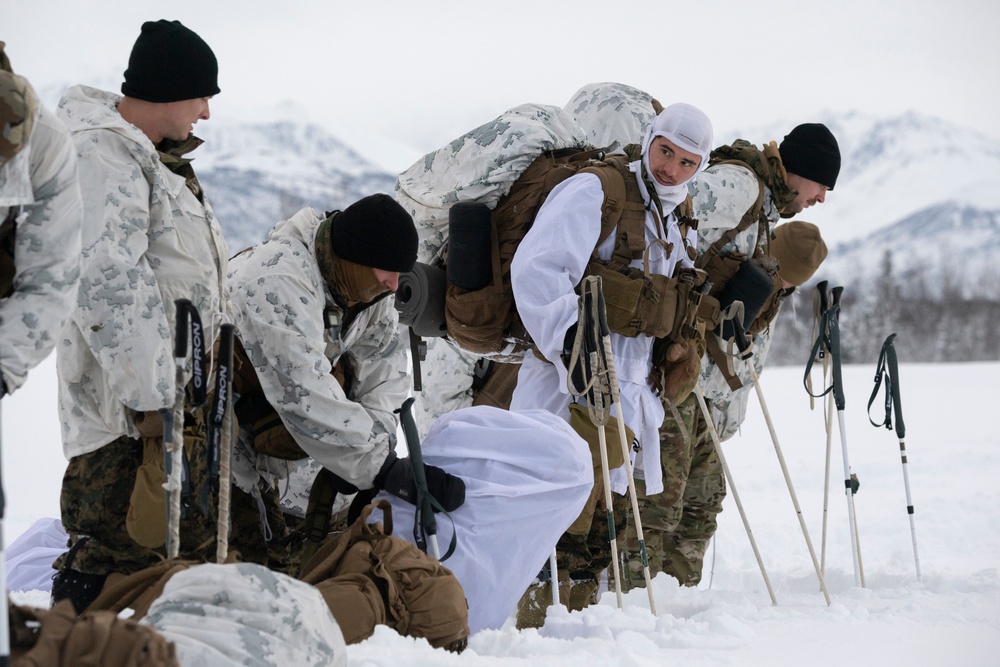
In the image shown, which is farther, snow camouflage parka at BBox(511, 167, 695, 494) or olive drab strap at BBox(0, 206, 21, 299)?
snow camouflage parka at BBox(511, 167, 695, 494)

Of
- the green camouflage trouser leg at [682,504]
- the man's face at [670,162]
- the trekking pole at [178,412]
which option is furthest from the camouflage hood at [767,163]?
the trekking pole at [178,412]

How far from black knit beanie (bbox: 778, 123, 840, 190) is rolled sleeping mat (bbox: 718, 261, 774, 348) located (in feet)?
2.07

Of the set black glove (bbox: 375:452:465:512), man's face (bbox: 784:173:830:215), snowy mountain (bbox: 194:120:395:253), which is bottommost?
snowy mountain (bbox: 194:120:395:253)

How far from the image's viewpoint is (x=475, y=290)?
191 inches

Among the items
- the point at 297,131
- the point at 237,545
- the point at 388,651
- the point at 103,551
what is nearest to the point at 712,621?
the point at 388,651

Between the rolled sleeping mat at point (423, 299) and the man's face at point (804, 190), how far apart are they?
1903 millimetres

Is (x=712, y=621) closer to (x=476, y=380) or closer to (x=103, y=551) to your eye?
(x=103, y=551)

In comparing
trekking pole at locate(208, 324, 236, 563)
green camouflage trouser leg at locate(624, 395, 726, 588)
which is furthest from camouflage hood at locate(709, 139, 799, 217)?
trekking pole at locate(208, 324, 236, 563)

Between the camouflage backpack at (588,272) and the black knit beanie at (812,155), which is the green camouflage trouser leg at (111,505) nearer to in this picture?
the camouflage backpack at (588,272)

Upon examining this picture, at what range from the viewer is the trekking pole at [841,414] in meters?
5.48

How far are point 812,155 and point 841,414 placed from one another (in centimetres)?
132

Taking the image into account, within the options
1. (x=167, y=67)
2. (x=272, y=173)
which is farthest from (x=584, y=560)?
(x=272, y=173)

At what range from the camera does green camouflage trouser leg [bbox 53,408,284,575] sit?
3402 millimetres

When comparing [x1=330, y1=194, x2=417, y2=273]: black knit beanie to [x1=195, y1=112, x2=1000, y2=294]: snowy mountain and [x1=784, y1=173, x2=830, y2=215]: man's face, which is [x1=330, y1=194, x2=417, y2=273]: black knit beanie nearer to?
[x1=784, y1=173, x2=830, y2=215]: man's face
